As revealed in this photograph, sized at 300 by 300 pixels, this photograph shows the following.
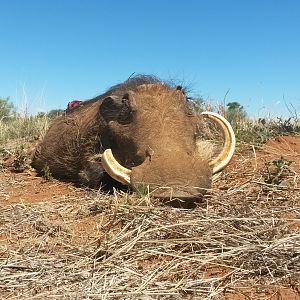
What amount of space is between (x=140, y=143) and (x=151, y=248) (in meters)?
1.60

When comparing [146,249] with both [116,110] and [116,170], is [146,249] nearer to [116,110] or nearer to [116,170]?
[116,170]

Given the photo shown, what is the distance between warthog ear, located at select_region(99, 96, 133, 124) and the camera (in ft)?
16.2

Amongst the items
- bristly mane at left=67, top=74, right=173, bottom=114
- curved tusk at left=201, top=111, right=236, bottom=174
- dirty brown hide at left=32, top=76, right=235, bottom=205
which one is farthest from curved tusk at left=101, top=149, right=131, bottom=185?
bristly mane at left=67, top=74, right=173, bottom=114

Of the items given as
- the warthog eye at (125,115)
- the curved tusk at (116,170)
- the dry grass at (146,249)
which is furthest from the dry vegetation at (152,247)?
the warthog eye at (125,115)

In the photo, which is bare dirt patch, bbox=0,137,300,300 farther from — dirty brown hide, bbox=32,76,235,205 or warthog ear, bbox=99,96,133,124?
warthog ear, bbox=99,96,133,124

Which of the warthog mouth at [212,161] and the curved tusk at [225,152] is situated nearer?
the warthog mouth at [212,161]

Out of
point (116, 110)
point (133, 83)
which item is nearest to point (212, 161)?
point (116, 110)

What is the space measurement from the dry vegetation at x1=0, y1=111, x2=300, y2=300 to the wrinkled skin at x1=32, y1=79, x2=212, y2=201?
21 cm

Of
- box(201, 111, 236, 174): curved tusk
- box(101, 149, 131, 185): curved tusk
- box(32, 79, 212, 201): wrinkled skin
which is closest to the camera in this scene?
box(32, 79, 212, 201): wrinkled skin

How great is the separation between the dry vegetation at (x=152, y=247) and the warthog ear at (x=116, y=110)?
0.91m

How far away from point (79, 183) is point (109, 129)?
69 cm

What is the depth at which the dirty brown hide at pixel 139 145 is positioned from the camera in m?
3.95

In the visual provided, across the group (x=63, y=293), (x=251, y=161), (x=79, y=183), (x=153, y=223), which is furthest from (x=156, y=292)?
(x=251, y=161)

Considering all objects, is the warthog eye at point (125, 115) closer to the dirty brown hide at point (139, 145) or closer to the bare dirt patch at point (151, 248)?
the dirty brown hide at point (139, 145)
